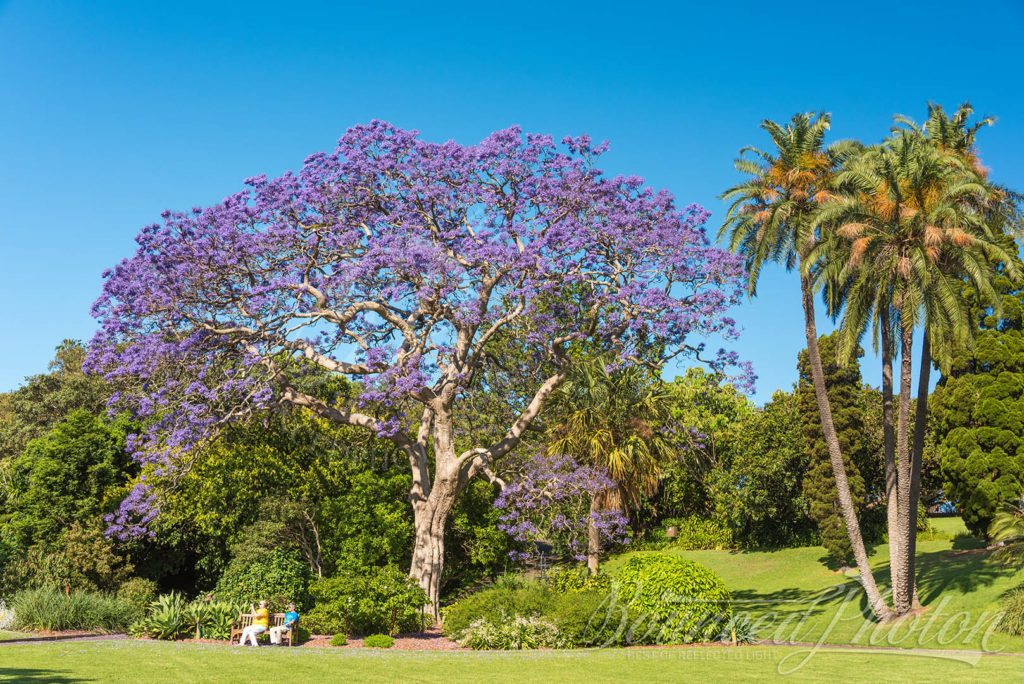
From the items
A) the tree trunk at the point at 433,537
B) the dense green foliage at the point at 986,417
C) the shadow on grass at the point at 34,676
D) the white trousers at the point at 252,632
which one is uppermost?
the dense green foliage at the point at 986,417

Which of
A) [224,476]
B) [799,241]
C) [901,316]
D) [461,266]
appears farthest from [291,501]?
[901,316]

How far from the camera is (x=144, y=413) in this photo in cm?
2080

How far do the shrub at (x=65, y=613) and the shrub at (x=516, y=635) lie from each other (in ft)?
36.9

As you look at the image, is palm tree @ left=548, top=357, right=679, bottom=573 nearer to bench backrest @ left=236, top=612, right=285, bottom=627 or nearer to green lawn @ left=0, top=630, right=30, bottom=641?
bench backrest @ left=236, top=612, right=285, bottom=627

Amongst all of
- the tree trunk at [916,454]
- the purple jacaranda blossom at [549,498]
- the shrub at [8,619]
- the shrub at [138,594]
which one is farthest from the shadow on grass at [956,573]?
the shrub at [8,619]

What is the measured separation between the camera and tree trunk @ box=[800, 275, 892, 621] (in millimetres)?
24422

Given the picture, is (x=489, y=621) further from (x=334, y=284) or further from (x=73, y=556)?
(x=73, y=556)

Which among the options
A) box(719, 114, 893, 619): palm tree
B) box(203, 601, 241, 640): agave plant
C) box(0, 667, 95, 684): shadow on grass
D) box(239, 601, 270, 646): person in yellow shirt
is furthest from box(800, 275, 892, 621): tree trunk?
box(0, 667, 95, 684): shadow on grass

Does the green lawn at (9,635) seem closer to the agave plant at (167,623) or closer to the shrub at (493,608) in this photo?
the agave plant at (167,623)

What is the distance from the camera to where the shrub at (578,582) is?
19594 mm

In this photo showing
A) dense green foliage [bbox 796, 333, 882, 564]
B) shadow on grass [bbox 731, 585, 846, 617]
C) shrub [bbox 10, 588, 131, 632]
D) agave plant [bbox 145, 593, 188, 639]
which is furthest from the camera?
dense green foliage [bbox 796, 333, 882, 564]

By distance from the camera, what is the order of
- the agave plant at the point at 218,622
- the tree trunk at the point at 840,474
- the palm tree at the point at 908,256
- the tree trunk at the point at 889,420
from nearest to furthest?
the agave plant at the point at 218,622
the palm tree at the point at 908,256
the tree trunk at the point at 840,474
the tree trunk at the point at 889,420

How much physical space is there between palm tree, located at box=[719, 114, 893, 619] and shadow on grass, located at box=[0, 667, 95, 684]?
22.6 m

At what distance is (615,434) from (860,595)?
414 inches
